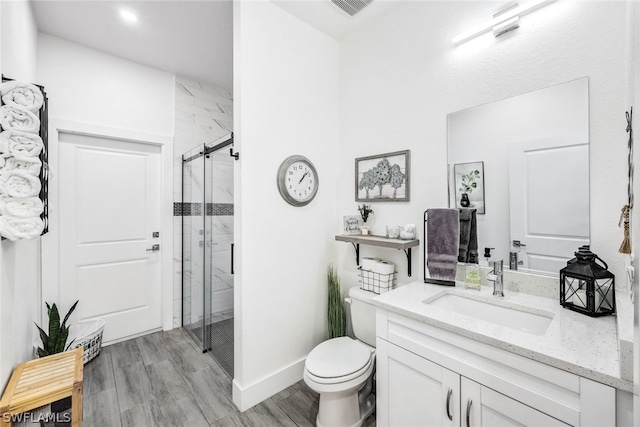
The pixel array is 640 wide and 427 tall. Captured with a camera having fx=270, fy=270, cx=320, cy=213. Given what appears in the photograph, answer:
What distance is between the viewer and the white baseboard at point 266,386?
1787 mm

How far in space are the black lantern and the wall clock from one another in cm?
160

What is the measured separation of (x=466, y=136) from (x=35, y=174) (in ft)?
7.43

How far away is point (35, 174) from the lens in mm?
1240

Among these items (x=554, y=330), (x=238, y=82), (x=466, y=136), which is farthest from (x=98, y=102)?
(x=554, y=330)

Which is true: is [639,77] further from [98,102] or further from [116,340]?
[116,340]

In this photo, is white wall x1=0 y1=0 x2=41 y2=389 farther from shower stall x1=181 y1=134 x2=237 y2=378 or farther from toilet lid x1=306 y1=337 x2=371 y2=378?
toilet lid x1=306 y1=337 x2=371 y2=378

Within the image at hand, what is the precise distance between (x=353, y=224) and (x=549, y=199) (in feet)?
4.03

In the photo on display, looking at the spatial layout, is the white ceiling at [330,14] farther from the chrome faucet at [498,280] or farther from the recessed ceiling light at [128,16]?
the chrome faucet at [498,280]

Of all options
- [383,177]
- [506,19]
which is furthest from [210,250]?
[506,19]

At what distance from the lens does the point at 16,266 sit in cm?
147

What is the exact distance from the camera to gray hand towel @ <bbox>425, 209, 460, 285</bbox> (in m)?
1.61

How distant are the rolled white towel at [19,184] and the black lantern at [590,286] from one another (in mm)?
2444

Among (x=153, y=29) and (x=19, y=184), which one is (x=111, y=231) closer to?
(x=19, y=184)

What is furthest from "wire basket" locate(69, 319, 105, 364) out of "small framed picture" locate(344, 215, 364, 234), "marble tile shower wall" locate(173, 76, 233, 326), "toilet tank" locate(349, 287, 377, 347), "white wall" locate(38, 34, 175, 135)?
"small framed picture" locate(344, 215, 364, 234)
